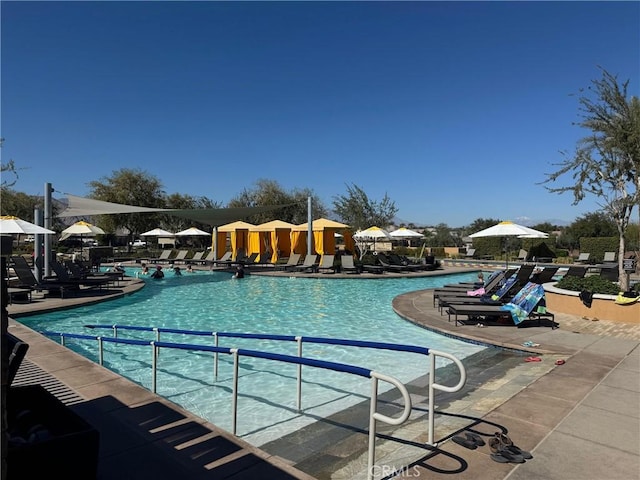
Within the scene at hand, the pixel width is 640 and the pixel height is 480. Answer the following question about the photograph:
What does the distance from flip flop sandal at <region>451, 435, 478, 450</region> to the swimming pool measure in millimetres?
1633

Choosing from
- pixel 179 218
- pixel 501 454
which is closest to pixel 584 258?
pixel 501 454

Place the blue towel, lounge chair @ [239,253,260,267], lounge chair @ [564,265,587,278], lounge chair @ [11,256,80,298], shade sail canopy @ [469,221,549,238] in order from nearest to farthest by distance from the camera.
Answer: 1. the blue towel
2. lounge chair @ [564,265,587,278]
3. lounge chair @ [11,256,80,298]
4. shade sail canopy @ [469,221,549,238]
5. lounge chair @ [239,253,260,267]

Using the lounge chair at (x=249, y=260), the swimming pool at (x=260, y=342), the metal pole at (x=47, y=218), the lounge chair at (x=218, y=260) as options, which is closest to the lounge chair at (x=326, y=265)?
the swimming pool at (x=260, y=342)

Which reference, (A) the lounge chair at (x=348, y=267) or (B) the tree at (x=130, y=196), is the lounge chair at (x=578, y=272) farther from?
(B) the tree at (x=130, y=196)

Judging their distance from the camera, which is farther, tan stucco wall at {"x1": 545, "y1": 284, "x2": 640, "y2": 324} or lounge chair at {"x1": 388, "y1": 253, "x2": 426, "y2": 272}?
lounge chair at {"x1": 388, "y1": 253, "x2": 426, "y2": 272}

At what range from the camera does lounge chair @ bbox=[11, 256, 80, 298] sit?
11430 millimetres

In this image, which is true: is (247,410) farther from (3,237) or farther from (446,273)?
(446,273)

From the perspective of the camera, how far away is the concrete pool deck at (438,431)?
2762 mm

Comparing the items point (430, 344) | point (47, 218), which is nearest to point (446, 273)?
point (430, 344)

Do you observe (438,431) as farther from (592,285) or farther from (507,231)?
(507,231)

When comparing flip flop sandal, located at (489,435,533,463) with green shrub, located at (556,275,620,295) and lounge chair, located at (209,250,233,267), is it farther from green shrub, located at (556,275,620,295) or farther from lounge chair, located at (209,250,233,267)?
lounge chair, located at (209,250,233,267)

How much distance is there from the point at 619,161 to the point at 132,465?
12.2m

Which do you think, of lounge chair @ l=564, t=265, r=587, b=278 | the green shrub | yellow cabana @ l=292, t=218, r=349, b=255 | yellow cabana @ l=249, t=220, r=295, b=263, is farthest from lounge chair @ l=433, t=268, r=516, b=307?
yellow cabana @ l=249, t=220, r=295, b=263

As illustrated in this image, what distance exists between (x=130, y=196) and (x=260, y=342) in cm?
3246
